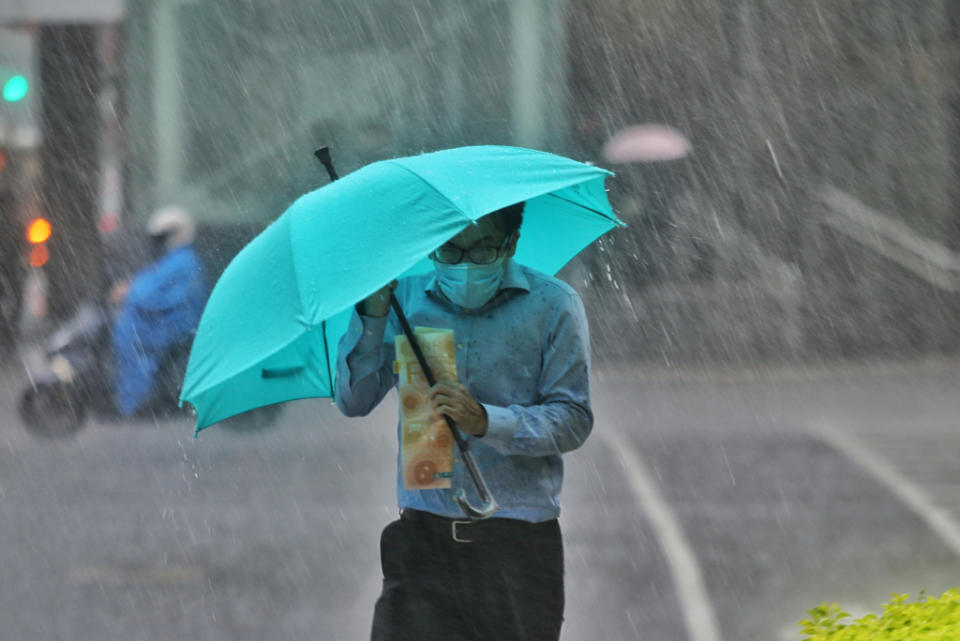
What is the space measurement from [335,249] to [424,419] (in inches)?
16.5

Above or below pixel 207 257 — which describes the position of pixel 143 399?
below

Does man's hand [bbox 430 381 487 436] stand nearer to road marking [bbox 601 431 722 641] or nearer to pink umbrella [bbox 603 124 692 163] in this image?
road marking [bbox 601 431 722 641]

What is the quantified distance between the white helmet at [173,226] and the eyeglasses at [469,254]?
7425 mm

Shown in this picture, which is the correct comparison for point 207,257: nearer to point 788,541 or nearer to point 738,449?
point 738,449

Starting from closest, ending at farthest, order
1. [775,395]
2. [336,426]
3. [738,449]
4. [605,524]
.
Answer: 1. [605,524]
2. [738,449]
3. [336,426]
4. [775,395]

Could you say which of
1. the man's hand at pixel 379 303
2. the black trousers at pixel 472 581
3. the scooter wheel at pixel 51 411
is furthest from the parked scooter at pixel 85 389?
the man's hand at pixel 379 303

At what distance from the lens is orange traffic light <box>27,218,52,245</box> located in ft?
42.3

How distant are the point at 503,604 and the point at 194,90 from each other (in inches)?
353

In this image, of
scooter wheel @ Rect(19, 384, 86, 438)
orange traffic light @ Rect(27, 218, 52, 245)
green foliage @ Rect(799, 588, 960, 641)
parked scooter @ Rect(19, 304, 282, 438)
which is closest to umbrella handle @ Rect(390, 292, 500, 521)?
green foliage @ Rect(799, 588, 960, 641)

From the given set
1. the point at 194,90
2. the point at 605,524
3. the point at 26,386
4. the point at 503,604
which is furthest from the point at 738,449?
the point at 503,604

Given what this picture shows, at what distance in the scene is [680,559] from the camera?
6.49m

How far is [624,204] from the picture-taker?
14.1 meters

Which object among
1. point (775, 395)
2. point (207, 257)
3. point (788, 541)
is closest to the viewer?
point (788, 541)

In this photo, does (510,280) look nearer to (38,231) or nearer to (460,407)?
(460,407)
